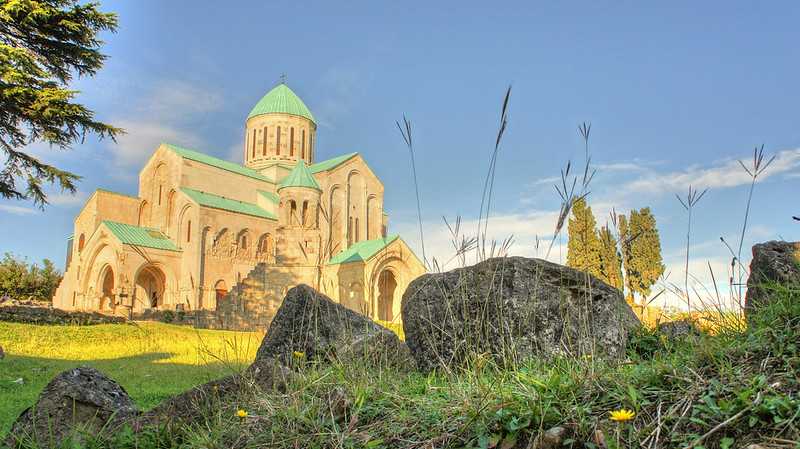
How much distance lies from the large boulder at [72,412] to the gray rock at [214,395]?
0.20 meters

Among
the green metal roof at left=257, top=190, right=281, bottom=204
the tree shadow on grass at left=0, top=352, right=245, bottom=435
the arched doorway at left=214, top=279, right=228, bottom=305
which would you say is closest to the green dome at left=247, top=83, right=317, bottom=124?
the green metal roof at left=257, top=190, right=281, bottom=204

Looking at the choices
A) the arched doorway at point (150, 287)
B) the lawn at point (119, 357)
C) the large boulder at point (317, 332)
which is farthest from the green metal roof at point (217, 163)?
the large boulder at point (317, 332)

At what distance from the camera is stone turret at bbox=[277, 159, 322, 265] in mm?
25641

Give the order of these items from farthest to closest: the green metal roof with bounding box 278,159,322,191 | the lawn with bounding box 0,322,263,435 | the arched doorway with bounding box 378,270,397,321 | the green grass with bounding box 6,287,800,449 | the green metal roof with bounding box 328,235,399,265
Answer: the arched doorway with bounding box 378,270,397,321 < the green metal roof with bounding box 278,159,322,191 < the green metal roof with bounding box 328,235,399,265 < the lawn with bounding box 0,322,263,435 < the green grass with bounding box 6,287,800,449

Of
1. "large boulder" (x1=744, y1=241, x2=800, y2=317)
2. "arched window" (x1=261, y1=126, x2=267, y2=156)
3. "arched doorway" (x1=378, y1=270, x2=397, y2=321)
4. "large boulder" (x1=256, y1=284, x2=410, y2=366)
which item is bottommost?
"large boulder" (x1=256, y1=284, x2=410, y2=366)

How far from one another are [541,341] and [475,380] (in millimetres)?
1334

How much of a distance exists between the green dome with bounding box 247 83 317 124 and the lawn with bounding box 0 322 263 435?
20.6 meters

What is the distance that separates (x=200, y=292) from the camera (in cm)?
2841

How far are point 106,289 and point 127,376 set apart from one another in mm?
24941

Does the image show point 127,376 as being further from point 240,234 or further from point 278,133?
point 278,133

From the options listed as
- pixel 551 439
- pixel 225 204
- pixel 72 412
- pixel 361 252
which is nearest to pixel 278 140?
pixel 225 204

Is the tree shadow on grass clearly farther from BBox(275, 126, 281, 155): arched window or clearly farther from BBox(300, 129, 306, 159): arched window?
BBox(300, 129, 306, 159): arched window

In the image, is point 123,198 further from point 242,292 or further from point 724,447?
point 724,447

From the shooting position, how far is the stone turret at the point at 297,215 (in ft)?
84.1
